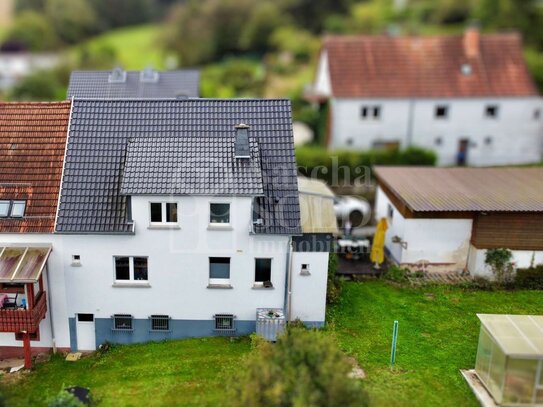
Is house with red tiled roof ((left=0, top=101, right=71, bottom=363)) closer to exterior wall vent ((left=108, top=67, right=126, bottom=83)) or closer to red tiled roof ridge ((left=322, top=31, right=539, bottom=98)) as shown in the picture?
exterior wall vent ((left=108, top=67, right=126, bottom=83))

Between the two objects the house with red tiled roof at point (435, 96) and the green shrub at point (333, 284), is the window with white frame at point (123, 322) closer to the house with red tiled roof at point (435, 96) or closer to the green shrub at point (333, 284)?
the green shrub at point (333, 284)

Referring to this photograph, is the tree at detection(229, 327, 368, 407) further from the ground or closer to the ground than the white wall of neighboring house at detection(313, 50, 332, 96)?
closer to the ground

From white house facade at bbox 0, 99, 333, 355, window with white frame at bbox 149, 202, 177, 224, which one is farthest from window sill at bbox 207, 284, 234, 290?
window with white frame at bbox 149, 202, 177, 224

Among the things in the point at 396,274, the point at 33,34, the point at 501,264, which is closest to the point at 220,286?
the point at 396,274

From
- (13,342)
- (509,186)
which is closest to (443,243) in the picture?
(509,186)

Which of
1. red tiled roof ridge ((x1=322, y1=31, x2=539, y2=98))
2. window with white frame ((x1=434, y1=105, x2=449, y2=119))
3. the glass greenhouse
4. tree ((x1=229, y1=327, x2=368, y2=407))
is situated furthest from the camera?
window with white frame ((x1=434, y1=105, x2=449, y2=119))

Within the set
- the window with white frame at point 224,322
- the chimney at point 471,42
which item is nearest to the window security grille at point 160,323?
the window with white frame at point 224,322

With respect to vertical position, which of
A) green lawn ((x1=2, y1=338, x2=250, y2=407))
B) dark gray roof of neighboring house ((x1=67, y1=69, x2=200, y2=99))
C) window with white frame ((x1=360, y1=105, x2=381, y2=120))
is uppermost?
dark gray roof of neighboring house ((x1=67, y1=69, x2=200, y2=99))

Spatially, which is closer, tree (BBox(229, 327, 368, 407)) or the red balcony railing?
tree (BBox(229, 327, 368, 407))

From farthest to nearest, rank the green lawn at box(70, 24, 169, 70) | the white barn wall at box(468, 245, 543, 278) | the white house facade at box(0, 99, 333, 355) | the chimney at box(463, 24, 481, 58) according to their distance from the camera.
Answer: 1. the green lawn at box(70, 24, 169, 70)
2. the chimney at box(463, 24, 481, 58)
3. the white barn wall at box(468, 245, 543, 278)
4. the white house facade at box(0, 99, 333, 355)
